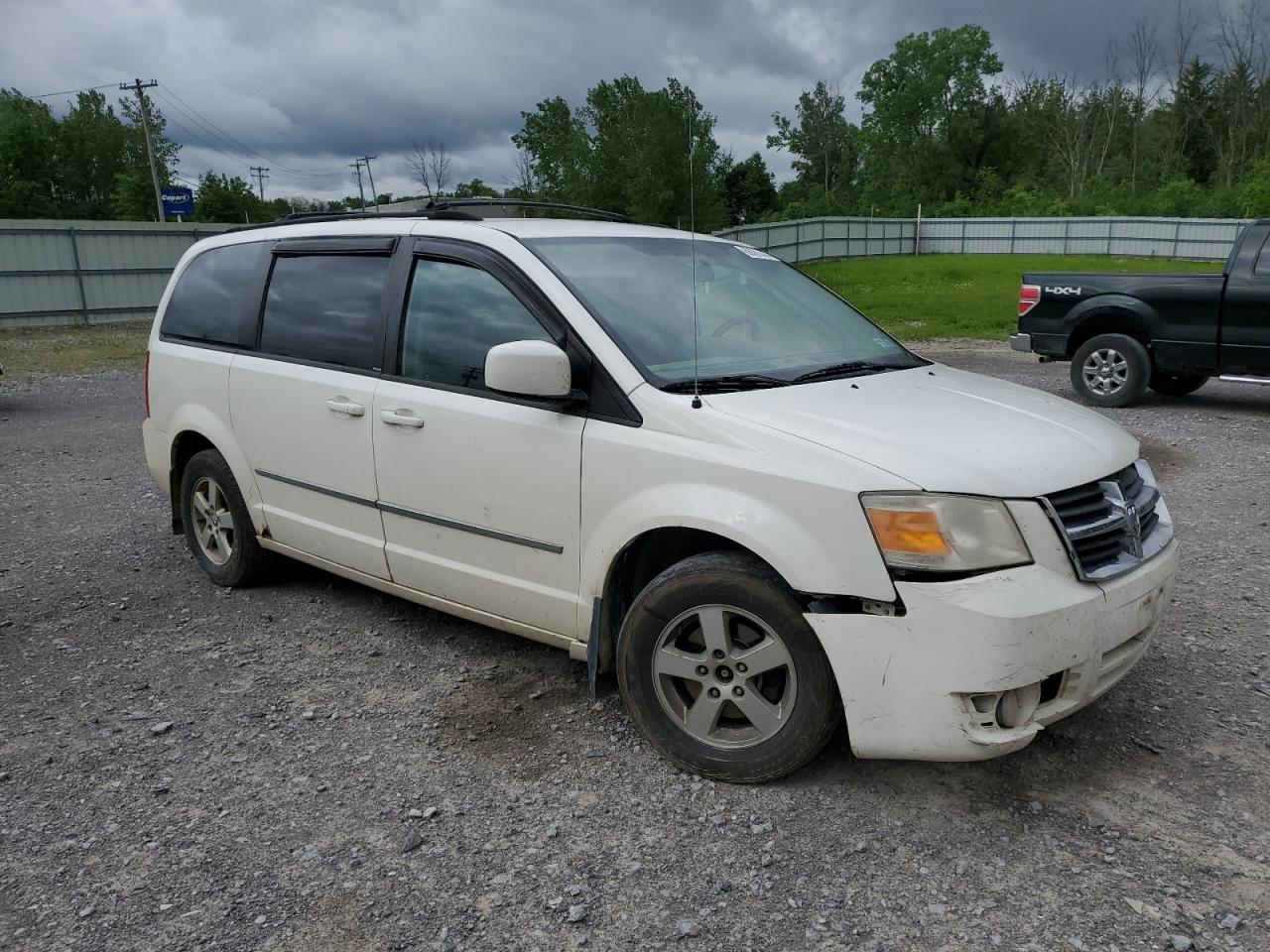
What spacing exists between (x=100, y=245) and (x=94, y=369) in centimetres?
865

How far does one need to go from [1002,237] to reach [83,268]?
3376cm

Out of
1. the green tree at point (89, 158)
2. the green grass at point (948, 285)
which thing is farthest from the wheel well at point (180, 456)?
the green tree at point (89, 158)

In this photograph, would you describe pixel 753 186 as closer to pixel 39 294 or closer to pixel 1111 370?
pixel 39 294

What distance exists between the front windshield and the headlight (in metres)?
0.83

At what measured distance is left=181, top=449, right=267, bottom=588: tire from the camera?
4.85 metres

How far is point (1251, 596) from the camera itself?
4668 mm

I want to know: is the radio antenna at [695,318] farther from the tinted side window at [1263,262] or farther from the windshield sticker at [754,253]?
the tinted side window at [1263,262]

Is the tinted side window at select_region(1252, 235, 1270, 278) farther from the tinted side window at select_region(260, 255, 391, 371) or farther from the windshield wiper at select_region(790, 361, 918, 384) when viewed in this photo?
the tinted side window at select_region(260, 255, 391, 371)

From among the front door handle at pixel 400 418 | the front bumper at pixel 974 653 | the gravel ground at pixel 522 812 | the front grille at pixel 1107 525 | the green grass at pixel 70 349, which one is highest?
the front door handle at pixel 400 418

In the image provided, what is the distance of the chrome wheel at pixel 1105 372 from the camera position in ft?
33.4

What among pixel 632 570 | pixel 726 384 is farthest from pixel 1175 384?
pixel 632 570

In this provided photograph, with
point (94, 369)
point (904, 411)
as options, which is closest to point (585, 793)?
point (904, 411)

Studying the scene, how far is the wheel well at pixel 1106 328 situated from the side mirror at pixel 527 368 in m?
8.70

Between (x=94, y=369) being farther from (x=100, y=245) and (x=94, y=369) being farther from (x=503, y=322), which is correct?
(x=503, y=322)
